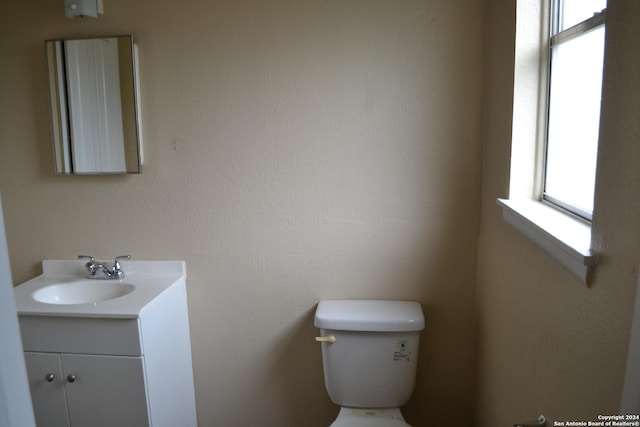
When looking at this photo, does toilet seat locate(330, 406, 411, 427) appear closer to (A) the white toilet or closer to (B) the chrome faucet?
(A) the white toilet

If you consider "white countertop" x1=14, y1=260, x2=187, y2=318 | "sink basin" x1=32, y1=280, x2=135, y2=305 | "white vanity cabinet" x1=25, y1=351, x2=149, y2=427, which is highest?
"white countertop" x1=14, y1=260, x2=187, y2=318

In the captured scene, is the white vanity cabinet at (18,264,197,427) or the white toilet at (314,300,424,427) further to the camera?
the white toilet at (314,300,424,427)

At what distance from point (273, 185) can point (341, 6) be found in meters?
0.73

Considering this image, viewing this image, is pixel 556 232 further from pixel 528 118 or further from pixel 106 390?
pixel 106 390

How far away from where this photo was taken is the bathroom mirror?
6.16ft

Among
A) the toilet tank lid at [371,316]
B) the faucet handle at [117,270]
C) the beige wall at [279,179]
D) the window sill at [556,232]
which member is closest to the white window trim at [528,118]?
the window sill at [556,232]

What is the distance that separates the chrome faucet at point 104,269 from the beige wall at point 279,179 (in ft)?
0.17

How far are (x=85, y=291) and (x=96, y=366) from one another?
0.41 m

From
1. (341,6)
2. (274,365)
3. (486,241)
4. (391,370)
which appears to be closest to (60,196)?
(274,365)

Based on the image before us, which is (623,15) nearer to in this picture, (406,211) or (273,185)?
(406,211)

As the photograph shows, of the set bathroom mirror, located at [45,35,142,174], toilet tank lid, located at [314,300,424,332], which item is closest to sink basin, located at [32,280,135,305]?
bathroom mirror, located at [45,35,142,174]

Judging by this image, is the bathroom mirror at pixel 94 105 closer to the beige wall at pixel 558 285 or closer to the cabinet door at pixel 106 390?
the cabinet door at pixel 106 390

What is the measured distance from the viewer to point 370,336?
1802mm

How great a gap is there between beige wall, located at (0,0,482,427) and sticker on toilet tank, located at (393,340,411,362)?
199 millimetres
